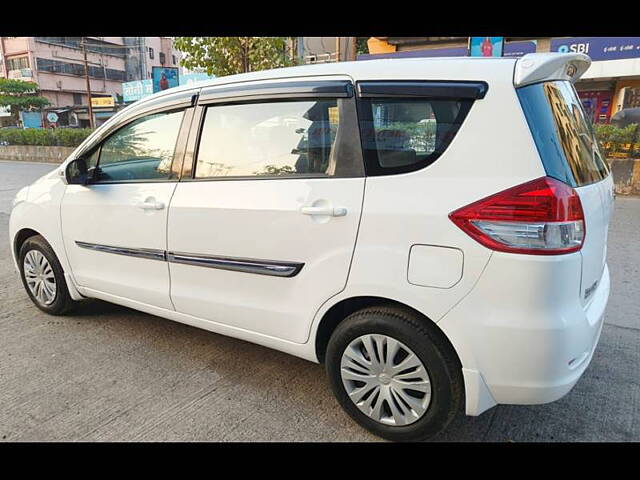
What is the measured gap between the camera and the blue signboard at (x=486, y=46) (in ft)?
26.5

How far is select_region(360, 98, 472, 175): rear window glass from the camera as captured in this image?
2051mm

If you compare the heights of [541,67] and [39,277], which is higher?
[541,67]

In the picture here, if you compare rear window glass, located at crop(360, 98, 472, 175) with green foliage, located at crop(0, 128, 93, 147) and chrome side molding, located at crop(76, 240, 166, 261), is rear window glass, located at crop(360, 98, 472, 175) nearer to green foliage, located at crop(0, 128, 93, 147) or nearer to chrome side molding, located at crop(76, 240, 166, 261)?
chrome side molding, located at crop(76, 240, 166, 261)

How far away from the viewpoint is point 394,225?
6.78 feet

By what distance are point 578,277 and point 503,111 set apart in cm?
74

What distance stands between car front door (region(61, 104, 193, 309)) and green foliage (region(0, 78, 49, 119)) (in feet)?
161

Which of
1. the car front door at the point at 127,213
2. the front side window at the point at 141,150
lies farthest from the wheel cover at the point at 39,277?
the front side window at the point at 141,150

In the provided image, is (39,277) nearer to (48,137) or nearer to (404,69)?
(404,69)

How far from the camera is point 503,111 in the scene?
1.93m

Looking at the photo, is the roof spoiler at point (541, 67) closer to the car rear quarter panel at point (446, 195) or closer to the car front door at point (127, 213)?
the car rear quarter panel at point (446, 195)

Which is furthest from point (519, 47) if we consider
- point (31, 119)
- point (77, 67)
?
point (77, 67)

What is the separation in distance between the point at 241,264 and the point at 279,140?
2.28 ft
